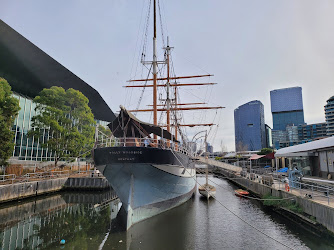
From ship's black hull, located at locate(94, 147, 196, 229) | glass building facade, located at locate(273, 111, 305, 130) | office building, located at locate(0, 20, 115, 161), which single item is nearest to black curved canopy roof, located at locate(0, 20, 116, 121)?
office building, located at locate(0, 20, 115, 161)

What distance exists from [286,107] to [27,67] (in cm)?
16379

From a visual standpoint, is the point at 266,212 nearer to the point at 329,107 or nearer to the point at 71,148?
the point at 71,148

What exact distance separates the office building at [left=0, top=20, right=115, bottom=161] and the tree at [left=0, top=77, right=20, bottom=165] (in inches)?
348

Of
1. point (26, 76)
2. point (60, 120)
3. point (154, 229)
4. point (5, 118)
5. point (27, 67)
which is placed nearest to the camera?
point (154, 229)

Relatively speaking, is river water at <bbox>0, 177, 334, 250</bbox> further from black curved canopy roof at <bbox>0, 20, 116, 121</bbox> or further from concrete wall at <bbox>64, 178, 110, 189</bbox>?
black curved canopy roof at <bbox>0, 20, 116, 121</bbox>

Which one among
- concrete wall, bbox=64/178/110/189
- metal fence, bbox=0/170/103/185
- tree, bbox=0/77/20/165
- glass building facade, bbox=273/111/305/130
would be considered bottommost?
concrete wall, bbox=64/178/110/189

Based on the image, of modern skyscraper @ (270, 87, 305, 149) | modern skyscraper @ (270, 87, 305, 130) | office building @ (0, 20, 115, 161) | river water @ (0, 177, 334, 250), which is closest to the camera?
river water @ (0, 177, 334, 250)

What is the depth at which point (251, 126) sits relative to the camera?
142m

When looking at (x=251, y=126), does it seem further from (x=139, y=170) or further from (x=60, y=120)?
(x=139, y=170)

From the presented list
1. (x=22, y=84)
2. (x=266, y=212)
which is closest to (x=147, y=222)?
(x=266, y=212)

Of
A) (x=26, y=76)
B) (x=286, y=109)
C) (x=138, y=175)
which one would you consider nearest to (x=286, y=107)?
(x=286, y=109)

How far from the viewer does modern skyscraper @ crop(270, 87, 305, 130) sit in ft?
501

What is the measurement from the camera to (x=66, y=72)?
38.8 meters

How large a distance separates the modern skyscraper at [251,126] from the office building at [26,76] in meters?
124
